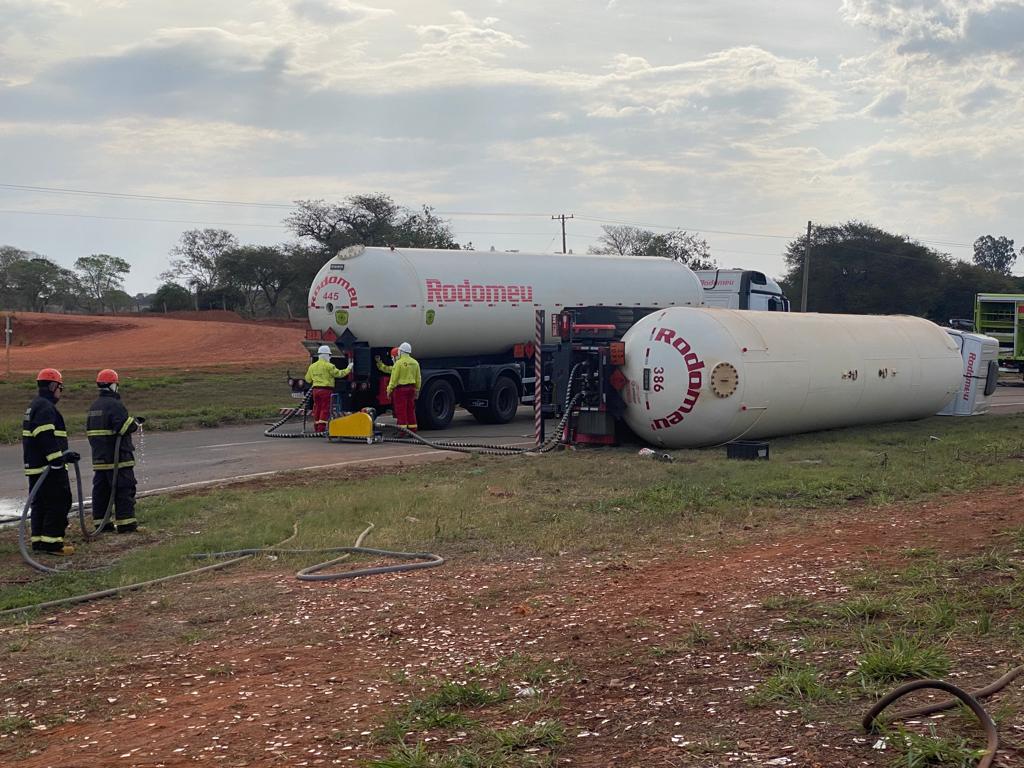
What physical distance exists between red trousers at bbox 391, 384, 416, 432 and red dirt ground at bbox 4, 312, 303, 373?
2624cm

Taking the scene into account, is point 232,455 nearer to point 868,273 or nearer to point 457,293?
point 457,293

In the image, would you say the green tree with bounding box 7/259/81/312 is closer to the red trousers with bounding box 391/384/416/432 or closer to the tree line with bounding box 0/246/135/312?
the tree line with bounding box 0/246/135/312

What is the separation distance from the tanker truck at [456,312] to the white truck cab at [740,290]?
3.09m

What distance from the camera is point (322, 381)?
2058 cm

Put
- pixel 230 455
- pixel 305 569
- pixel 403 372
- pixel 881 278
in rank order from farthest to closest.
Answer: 1. pixel 881 278
2. pixel 403 372
3. pixel 230 455
4. pixel 305 569

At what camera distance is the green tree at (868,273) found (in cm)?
6725

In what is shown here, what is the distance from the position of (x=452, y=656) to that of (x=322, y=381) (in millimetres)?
14534

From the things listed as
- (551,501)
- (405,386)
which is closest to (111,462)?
(551,501)

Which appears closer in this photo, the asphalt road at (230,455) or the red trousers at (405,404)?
the asphalt road at (230,455)

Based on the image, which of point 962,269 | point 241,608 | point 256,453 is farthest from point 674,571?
point 962,269

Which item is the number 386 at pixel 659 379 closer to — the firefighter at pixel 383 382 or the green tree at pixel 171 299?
the firefighter at pixel 383 382

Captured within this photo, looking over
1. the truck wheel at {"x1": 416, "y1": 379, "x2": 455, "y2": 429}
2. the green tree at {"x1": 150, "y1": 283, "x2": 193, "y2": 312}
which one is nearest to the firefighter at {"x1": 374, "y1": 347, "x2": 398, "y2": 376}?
→ the truck wheel at {"x1": 416, "y1": 379, "x2": 455, "y2": 429}

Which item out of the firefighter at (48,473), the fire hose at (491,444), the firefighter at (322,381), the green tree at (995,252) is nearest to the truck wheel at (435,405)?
the fire hose at (491,444)

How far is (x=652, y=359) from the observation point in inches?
671
